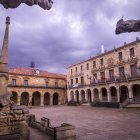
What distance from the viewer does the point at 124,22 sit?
164 cm

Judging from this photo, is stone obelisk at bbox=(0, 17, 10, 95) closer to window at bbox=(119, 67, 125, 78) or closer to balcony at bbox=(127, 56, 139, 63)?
balcony at bbox=(127, 56, 139, 63)

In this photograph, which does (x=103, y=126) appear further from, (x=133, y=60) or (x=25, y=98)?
(x=25, y=98)

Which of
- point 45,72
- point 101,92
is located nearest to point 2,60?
point 101,92

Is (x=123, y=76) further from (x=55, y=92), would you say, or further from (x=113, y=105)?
(x=55, y=92)

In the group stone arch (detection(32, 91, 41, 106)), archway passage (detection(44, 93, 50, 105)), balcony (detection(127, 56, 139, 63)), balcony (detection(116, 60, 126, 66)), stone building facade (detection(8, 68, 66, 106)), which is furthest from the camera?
archway passage (detection(44, 93, 50, 105))

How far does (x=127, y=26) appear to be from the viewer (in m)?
1.62

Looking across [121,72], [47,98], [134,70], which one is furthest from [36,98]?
[134,70]

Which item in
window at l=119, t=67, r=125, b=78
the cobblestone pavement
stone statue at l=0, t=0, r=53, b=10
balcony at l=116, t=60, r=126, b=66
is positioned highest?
balcony at l=116, t=60, r=126, b=66

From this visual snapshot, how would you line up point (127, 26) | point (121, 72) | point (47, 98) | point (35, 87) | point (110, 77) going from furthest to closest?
point (47, 98) < point (35, 87) < point (110, 77) < point (121, 72) < point (127, 26)

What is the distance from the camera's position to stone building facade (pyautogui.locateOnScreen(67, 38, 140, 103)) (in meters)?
27.5

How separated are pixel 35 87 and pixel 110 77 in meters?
19.2

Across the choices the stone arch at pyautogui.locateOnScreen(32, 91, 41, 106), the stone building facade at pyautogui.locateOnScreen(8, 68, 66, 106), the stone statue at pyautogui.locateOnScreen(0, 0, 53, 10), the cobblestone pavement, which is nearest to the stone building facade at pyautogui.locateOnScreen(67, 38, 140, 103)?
the stone building facade at pyautogui.locateOnScreen(8, 68, 66, 106)

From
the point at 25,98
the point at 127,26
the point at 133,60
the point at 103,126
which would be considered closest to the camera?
the point at 127,26

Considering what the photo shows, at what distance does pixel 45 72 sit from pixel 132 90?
27.2 meters
